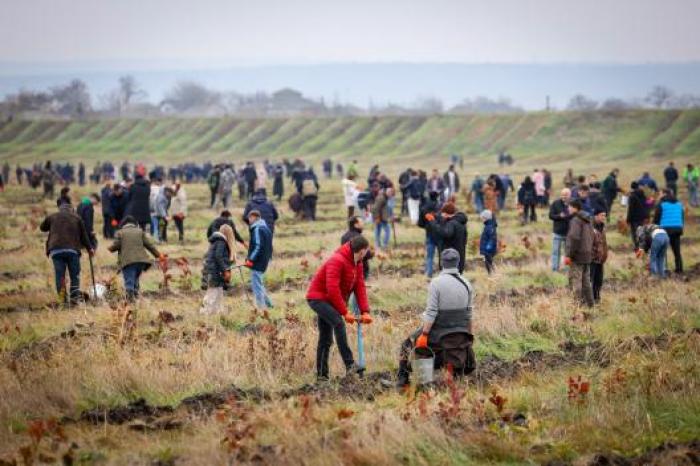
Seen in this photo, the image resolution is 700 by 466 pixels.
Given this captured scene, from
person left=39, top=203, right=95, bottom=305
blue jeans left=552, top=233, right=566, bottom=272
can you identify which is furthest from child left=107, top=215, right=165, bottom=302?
blue jeans left=552, top=233, right=566, bottom=272

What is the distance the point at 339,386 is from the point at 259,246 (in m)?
5.41

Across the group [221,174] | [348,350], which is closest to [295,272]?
[348,350]

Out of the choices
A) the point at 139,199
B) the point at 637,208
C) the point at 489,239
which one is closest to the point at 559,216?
the point at 489,239

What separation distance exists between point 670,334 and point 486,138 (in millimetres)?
81171

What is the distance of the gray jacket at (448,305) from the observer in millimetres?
10773

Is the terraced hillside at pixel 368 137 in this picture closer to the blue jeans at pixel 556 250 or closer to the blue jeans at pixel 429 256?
the blue jeans at pixel 556 250

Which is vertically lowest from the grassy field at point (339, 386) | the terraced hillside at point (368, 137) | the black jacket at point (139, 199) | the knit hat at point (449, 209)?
the grassy field at point (339, 386)

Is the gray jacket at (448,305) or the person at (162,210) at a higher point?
the person at (162,210)

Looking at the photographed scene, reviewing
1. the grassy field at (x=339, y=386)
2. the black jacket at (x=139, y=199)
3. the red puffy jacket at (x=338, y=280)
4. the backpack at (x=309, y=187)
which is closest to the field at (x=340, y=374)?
the grassy field at (x=339, y=386)

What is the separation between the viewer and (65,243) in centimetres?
1691

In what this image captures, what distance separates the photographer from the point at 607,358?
12766 mm

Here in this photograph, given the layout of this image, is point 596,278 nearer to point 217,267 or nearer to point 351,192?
point 217,267

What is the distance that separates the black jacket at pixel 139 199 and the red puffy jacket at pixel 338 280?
45.6 ft

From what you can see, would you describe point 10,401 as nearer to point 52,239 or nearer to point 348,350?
point 348,350
